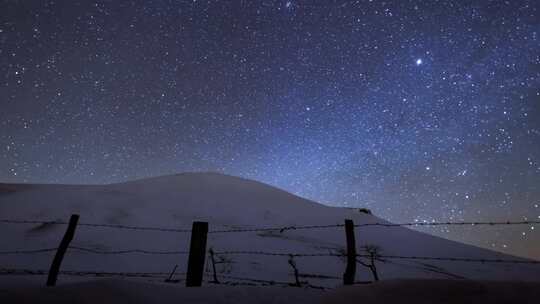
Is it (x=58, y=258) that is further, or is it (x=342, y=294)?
(x=58, y=258)

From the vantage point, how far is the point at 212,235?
88.4 ft

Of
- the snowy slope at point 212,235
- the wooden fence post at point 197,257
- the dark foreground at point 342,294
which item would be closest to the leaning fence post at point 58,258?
the wooden fence post at point 197,257

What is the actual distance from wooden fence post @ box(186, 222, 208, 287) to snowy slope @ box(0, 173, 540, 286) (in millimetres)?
13768

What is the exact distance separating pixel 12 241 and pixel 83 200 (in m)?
9.01

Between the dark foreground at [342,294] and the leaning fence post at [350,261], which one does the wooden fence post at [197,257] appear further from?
the leaning fence post at [350,261]

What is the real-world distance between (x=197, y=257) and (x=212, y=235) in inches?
850

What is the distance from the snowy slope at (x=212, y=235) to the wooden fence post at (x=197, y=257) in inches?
542

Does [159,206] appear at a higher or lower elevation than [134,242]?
higher

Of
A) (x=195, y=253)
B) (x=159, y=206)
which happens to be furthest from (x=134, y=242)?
(x=195, y=253)

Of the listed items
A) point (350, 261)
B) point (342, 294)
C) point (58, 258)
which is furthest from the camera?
point (58, 258)

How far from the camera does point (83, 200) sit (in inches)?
1190

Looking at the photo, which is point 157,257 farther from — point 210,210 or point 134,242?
point 210,210

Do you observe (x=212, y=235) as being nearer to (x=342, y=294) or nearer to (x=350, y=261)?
(x=350, y=261)

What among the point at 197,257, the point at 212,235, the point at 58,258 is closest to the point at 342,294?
the point at 197,257
